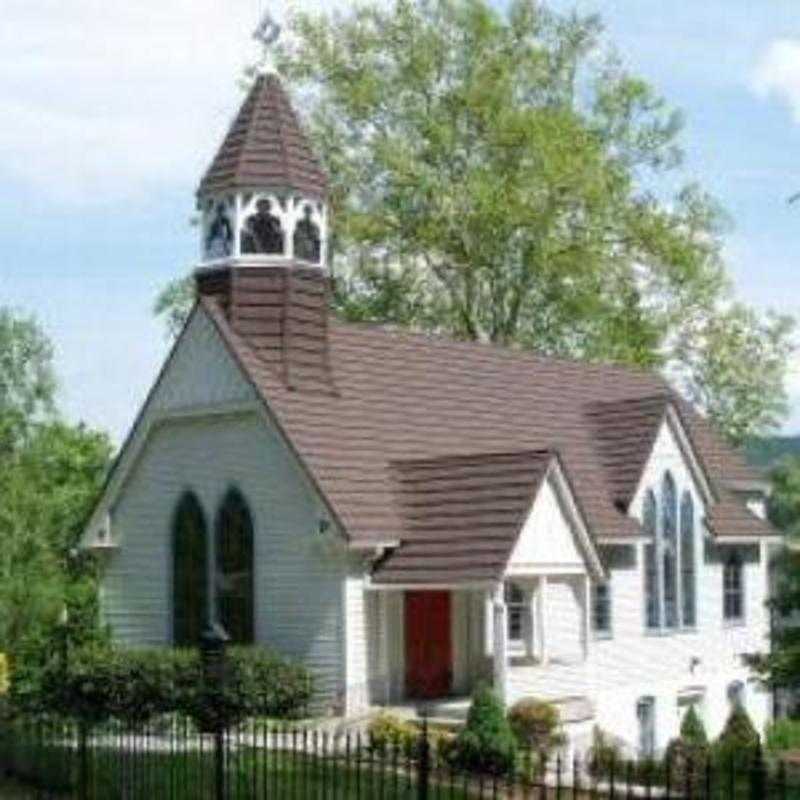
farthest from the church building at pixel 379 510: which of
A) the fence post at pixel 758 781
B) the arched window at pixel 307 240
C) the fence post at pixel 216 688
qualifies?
the fence post at pixel 758 781

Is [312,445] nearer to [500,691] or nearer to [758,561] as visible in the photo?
[500,691]

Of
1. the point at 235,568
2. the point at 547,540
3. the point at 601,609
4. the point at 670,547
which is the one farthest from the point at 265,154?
the point at 670,547

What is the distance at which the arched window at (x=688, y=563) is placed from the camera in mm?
37625

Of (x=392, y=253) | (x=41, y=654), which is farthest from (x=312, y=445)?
(x=392, y=253)

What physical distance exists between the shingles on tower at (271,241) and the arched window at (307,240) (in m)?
0.02

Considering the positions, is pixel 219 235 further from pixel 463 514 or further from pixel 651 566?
pixel 651 566

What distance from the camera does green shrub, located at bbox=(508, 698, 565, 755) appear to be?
29062 mm

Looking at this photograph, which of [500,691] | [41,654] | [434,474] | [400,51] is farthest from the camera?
[400,51]

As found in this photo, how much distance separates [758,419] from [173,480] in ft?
89.2

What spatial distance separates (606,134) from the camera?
55.5 meters

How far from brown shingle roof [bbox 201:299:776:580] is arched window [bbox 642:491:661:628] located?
0.81m

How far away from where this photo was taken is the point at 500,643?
29656 mm

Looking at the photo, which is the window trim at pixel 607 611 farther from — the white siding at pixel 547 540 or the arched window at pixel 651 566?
the white siding at pixel 547 540

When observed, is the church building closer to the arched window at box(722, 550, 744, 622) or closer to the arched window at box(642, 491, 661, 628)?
the arched window at box(642, 491, 661, 628)
